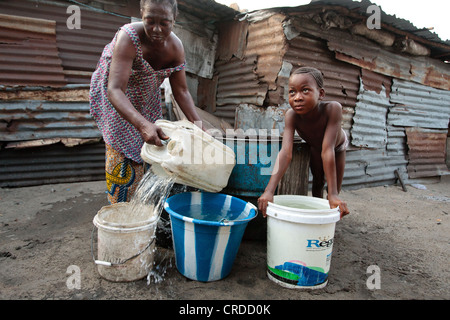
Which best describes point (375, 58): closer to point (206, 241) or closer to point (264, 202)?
point (264, 202)

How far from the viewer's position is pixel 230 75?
5379 mm

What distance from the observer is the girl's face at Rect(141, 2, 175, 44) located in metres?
1.82

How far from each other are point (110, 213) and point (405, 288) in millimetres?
2203

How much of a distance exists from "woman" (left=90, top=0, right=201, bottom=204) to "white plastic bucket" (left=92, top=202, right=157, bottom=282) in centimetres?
55

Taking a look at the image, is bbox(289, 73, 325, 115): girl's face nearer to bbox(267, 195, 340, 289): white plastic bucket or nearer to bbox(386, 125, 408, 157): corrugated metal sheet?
bbox(267, 195, 340, 289): white plastic bucket

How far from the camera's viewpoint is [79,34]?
173 inches

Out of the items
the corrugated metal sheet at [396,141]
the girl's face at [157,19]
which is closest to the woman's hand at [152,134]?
the girl's face at [157,19]

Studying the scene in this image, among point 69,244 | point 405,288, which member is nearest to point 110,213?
point 69,244

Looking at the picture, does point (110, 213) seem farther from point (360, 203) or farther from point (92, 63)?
point (360, 203)

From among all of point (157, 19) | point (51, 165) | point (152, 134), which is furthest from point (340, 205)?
point (51, 165)

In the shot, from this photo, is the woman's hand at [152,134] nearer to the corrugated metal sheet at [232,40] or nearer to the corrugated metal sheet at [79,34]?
the corrugated metal sheet at [79,34]

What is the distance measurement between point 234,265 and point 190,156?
101 centimetres

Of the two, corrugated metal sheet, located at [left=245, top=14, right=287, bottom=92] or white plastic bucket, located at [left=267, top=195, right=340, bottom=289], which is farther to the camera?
corrugated metal sheet, located at [left=245, top=14, right=287, bottom=92]

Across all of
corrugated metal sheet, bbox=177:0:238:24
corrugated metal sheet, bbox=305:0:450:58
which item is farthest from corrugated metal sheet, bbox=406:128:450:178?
corrugated metal sheet, bbox=177:0:238:24
